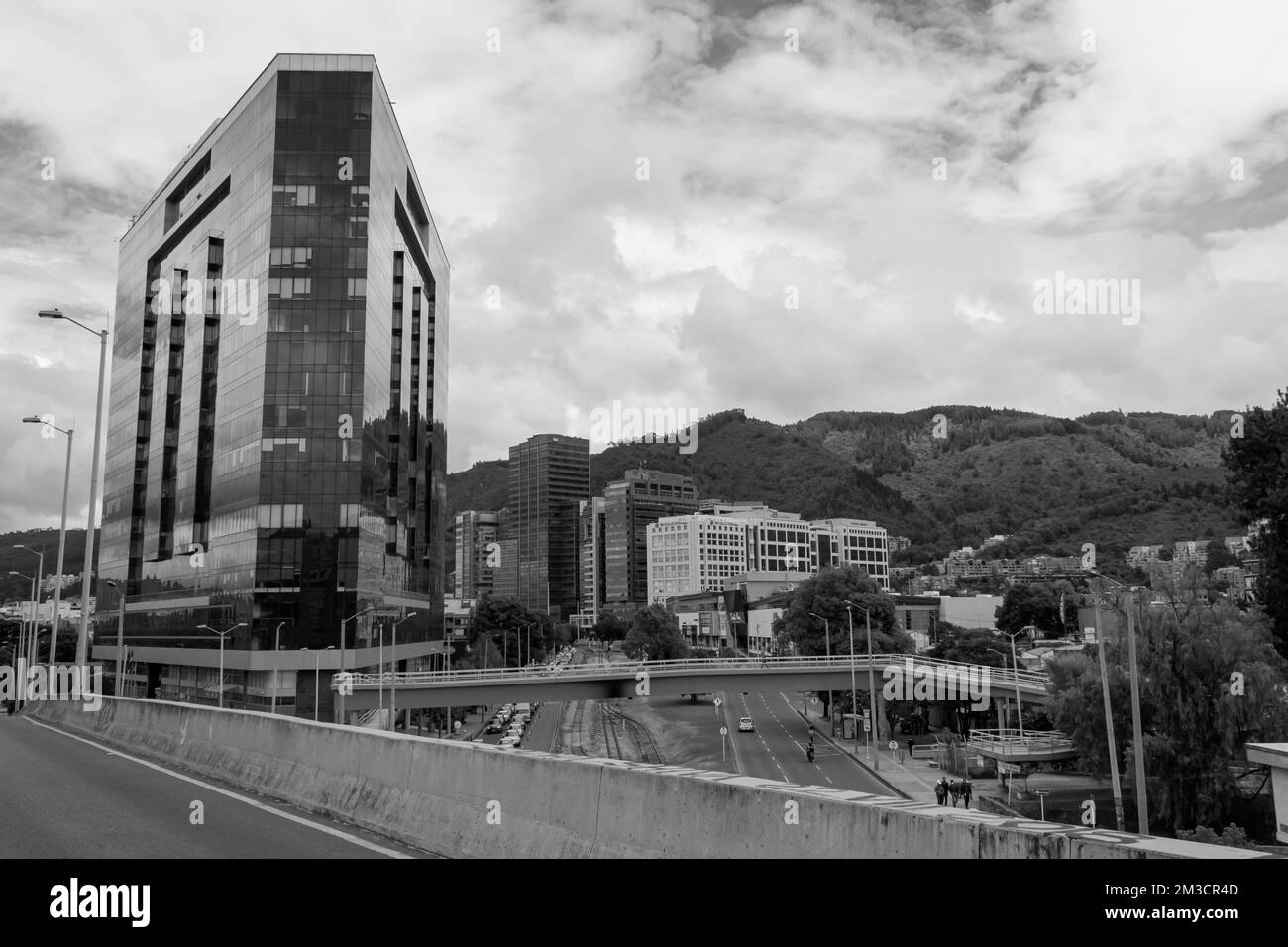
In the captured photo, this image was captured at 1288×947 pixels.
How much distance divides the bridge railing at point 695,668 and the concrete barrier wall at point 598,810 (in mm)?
51058

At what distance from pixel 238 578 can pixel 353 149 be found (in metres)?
36.2

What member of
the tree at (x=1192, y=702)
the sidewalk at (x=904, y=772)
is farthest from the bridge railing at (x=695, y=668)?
the tree at (x=1192, y=702)

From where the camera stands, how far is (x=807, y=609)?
9956 cm

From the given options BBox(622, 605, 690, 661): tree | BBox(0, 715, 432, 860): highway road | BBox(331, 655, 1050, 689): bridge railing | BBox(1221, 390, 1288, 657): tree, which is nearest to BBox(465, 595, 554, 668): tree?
BBox(622, 605, 690, 661): tree

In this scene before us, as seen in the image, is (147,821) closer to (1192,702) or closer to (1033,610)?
(1192,702)

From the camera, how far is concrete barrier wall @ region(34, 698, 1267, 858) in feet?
23.0

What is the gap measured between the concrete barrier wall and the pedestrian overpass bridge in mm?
50219

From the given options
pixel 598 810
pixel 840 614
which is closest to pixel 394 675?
pixel 840 614

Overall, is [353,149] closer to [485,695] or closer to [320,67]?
[320,67]

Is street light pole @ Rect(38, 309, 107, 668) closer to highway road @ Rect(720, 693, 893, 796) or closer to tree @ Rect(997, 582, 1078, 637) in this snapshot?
highway road @ Rect(720, 693, 893, 796)

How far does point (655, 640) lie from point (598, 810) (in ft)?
420

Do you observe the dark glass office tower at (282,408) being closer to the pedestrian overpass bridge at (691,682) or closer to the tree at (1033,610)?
the pedestrian overpass bridge at (691,682)
